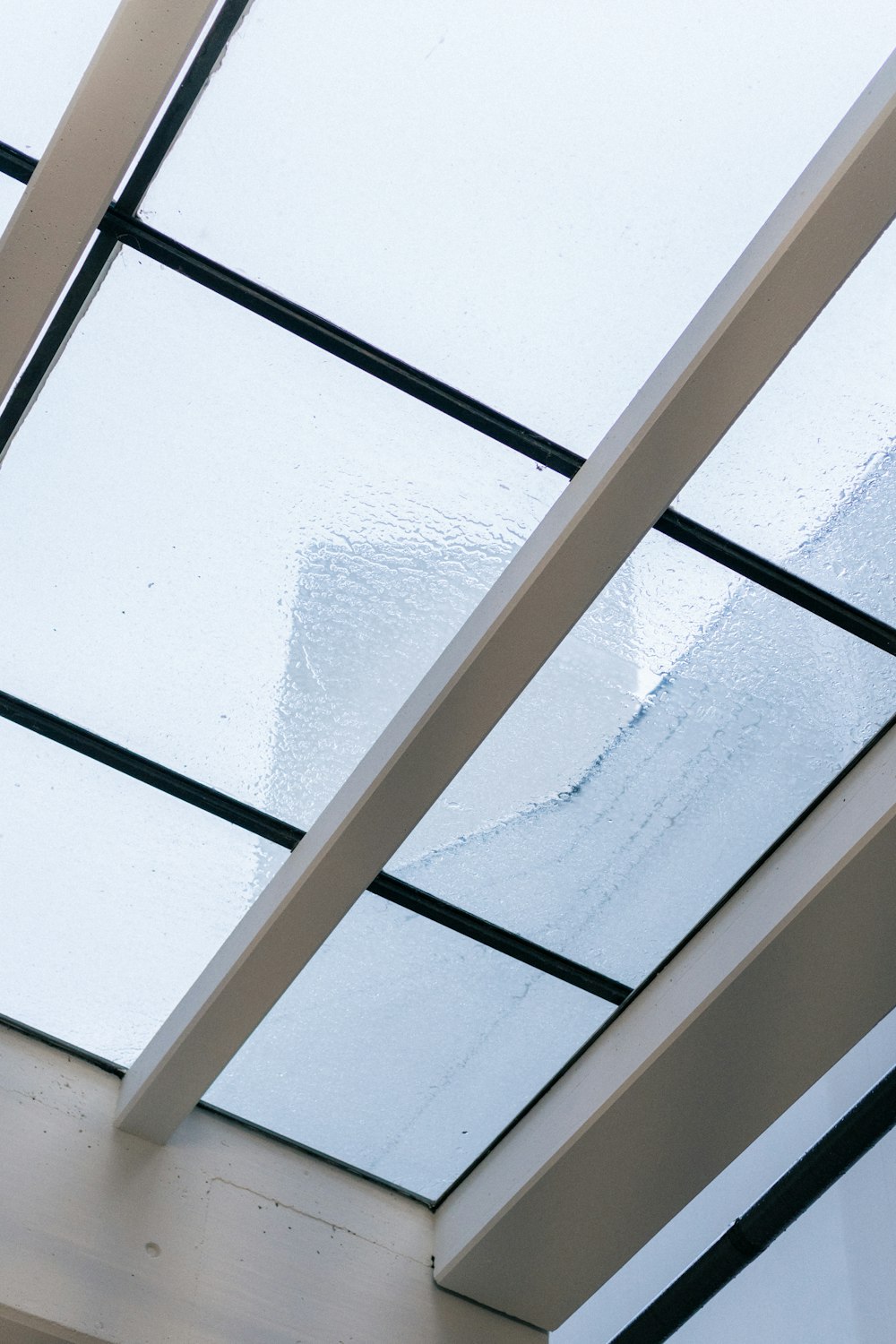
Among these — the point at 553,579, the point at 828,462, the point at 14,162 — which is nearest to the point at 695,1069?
the point at 553,579

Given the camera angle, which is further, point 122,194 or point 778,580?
point 778,580

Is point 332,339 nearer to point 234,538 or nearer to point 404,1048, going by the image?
point 234,538

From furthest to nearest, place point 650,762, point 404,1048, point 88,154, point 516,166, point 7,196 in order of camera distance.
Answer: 1. point 404,1048
2. point 650,762
3. point 7,196
4. point 516,166
5. point 88,154

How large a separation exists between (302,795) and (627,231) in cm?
225

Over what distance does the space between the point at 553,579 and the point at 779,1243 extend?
140 inches

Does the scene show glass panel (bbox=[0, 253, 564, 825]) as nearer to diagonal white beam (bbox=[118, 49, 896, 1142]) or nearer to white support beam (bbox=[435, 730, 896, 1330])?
diagonal white beam (bbox=[118, 49, 896, 1142])

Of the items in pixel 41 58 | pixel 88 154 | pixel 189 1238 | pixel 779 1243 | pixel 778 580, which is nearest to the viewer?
pixel 88 154

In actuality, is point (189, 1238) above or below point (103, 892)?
below

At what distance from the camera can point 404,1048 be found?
568 centimetres

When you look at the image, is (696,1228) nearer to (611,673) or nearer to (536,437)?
(611,673)

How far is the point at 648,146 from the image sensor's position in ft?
13.1

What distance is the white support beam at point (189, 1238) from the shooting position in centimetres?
511

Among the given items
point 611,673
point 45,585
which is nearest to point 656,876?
point 611,673

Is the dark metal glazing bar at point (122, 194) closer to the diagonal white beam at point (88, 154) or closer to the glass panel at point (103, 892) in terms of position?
the diagonal white beam at point (88, 154)
